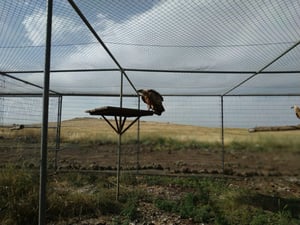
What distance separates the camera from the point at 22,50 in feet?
15.8

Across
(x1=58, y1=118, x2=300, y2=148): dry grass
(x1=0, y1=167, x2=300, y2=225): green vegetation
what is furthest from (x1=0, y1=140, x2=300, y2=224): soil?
(x1=58, y1=118, x2=300, y2=148): dry grass

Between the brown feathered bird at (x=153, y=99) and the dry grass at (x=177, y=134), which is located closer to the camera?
the brown feathered bird at (x=153, y=99)

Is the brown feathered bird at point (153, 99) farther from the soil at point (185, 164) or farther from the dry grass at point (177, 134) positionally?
the dry grass at point (177, 134)

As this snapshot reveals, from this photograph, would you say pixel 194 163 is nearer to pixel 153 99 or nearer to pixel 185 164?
pixel 185 164

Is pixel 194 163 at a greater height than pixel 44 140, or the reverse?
pixel 44 140

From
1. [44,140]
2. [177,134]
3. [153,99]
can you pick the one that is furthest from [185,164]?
[44,140]

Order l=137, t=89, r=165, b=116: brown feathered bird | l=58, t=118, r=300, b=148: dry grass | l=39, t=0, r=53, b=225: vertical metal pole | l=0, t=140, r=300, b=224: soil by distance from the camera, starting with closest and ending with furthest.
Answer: l=39, t=0, r=53, b=225: vertical metal pole
l=137, t=89, r=165, b=116: brown feathered bird
l=0, t=140, r=300, b=224: soil
l=58, t=118, r=300, b=148: dry grass

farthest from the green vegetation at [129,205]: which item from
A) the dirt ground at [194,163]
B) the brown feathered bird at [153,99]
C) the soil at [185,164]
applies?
the brown feathered bird at [153,99]

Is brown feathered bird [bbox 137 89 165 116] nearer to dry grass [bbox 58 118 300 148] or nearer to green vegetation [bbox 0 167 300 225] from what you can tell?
green vegetation [bbox 0 167 300 225]

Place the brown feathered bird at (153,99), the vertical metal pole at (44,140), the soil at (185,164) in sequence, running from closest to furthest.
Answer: the vertical metal pole at (44,140) < the brown feathered bird at (153,99) < the soil at (185,164)

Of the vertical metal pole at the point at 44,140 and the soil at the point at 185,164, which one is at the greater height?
the vertical metal pole at the point at 44,140

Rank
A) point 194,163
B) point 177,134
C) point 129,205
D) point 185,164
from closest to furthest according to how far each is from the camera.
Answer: point 129,205 < point 185,164 < point 194,163 < point 177,134

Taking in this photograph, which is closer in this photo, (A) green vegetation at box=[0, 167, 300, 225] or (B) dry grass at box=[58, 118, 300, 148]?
(A) green vegetation at box=[0, 167, 300, 225]

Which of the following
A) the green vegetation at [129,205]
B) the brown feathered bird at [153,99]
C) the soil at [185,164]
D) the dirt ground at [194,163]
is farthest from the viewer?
the dirt ground at [194,163]
